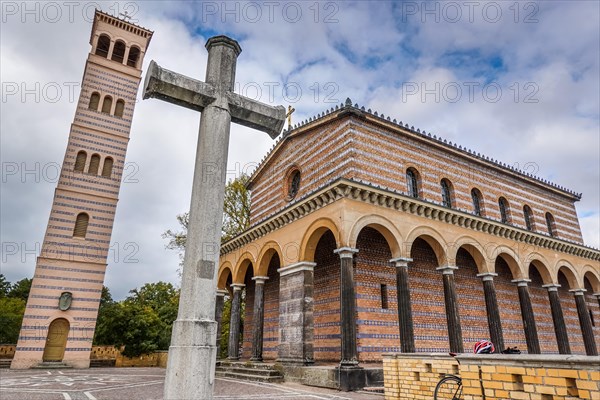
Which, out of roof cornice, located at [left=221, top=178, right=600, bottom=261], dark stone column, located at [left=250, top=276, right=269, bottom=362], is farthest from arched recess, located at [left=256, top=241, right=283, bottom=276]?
dark stone column, located at [left=250, top=276, right=269, bottom=362]

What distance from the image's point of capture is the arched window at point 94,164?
23.0 m

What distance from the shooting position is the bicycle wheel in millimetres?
6098

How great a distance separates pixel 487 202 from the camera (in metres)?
18.1

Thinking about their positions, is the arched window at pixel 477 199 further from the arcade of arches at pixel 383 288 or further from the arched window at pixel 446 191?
the arcade of arches at pixel 383 288

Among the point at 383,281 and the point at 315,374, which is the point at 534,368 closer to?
the point at 315,374

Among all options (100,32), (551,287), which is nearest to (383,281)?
(551,287)

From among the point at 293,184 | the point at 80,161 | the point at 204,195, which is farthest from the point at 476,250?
the point at 80,161

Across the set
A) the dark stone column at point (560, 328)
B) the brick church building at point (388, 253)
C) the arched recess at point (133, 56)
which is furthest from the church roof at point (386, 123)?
the arched recess at point (133, 56)

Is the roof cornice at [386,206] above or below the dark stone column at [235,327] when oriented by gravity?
above

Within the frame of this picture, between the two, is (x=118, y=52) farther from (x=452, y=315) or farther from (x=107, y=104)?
(x=452, y=315)

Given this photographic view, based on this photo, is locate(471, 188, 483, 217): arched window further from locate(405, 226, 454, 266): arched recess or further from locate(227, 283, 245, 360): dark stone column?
locate(227, 283, 245, 360): dark stone column

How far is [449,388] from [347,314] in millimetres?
4854

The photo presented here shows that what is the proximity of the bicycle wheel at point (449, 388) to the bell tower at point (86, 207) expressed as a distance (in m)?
19.5

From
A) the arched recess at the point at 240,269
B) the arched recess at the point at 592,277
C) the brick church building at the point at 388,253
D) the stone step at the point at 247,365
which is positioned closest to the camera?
the brick church building at the point at 388,253
